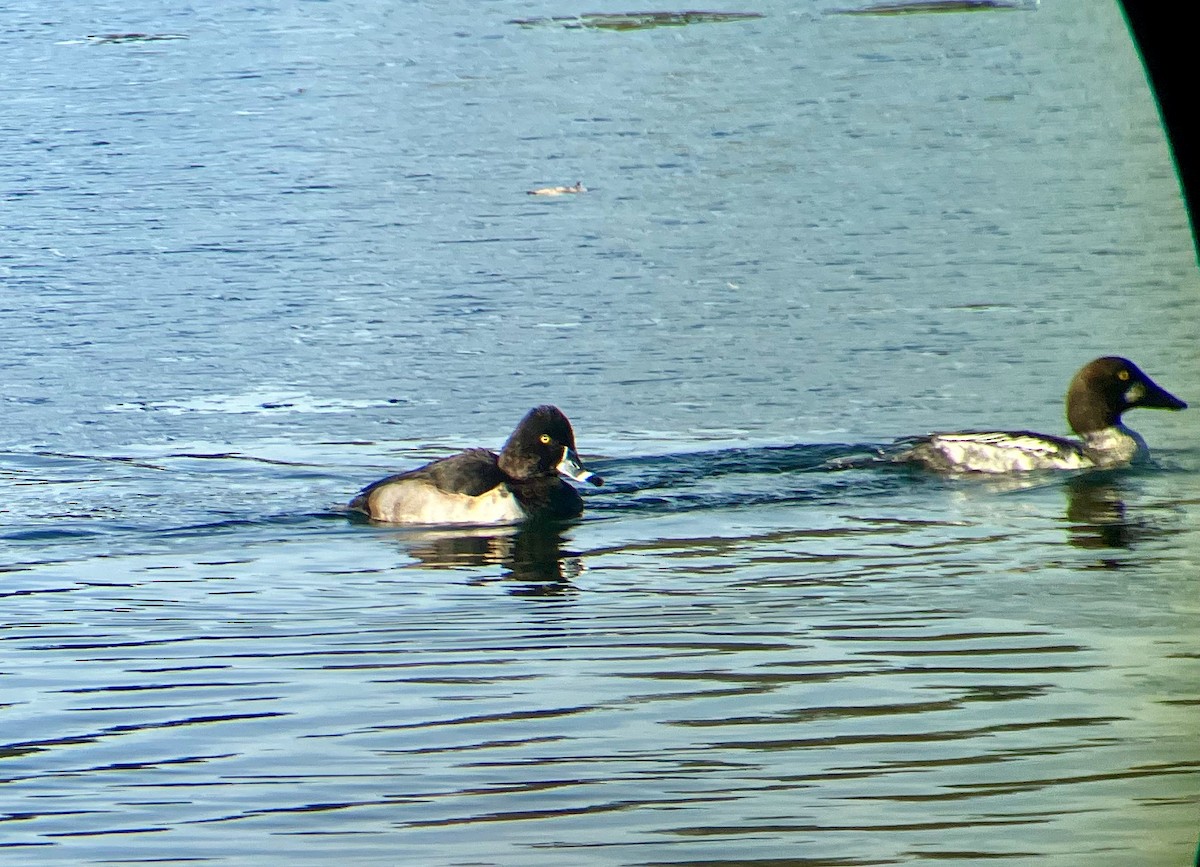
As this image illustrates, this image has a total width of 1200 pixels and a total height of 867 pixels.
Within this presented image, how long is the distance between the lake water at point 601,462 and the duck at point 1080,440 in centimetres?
17

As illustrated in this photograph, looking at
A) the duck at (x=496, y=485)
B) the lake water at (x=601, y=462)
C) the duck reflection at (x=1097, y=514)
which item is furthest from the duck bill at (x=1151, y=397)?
the duck at (x=496, y=485)

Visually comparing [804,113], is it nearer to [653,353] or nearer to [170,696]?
[653,353]

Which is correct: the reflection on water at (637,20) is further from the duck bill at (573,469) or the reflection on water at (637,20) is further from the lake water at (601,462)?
the duck bill at (573,469)

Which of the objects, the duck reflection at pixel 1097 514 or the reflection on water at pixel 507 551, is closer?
the reflection on water at pixel 507 551

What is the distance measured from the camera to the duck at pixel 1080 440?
11109 millimetres

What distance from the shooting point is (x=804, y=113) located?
73.8 ft

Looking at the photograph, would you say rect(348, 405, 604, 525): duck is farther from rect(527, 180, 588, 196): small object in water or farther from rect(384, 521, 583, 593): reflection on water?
rect(527, 180, 588, 196): small object in water

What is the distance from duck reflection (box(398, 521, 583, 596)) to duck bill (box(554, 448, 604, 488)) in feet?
0.96

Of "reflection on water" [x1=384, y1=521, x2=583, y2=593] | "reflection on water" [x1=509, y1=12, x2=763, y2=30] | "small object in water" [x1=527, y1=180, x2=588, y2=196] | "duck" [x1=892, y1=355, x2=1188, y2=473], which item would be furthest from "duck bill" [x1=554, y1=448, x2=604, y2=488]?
"reflection on water" [x1=509, y1=12, x2=763, y2=30]

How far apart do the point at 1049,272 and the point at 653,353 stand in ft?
11.7

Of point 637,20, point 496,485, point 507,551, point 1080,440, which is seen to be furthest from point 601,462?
point 637,20

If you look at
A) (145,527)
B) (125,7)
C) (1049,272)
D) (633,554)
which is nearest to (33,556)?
(145,527)

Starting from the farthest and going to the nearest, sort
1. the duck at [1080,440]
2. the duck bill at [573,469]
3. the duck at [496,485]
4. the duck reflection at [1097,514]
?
the duck at [1080,440] < the duck bill at [573,469] < the duck at [496,485] < the duck reflection at [1097,514]

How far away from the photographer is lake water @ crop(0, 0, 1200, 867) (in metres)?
5.77
